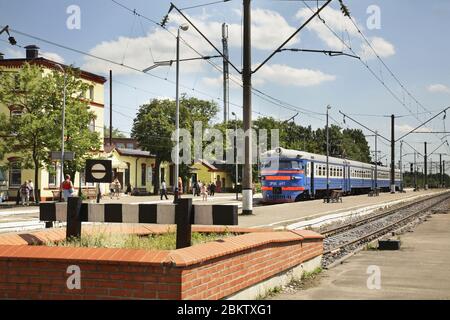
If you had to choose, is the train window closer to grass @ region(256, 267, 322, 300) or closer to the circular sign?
grass @ region(256, 267, 322, 300)

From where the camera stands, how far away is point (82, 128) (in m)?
37.8

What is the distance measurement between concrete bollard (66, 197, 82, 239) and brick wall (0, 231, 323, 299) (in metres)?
1.60

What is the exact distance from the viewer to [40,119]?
35781 millimetres

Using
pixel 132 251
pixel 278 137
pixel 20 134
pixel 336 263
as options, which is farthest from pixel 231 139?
pixel 132 251

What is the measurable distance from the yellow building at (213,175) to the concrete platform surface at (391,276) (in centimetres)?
5759

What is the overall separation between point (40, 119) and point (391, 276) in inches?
1184

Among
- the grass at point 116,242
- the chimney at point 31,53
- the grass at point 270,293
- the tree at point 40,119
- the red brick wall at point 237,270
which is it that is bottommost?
the grass at point 270,293

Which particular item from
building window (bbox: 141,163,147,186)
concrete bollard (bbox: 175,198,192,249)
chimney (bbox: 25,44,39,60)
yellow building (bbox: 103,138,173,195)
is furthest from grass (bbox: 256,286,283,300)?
building window (bbox: 141,163,147,186)

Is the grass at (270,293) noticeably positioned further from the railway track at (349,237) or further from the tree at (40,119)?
the tree at (40,119)

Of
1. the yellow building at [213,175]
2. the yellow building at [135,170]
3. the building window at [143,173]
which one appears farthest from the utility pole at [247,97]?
the yellow building at [213,175]

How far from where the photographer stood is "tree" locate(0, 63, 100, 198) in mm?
35469

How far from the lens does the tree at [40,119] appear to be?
116ft

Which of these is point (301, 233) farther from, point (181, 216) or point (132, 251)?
point (132, 251)
